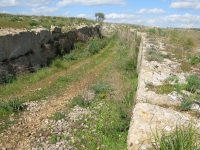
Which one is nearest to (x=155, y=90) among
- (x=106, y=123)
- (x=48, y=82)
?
(x=106, y=123)

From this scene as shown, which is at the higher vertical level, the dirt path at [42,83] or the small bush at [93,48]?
the small bush at [93,48]

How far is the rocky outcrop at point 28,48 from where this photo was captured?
8.38 meters

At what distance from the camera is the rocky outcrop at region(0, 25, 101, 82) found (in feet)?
27.5

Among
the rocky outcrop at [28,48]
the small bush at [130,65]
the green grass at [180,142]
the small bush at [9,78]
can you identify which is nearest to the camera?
the green grass at [180,142]

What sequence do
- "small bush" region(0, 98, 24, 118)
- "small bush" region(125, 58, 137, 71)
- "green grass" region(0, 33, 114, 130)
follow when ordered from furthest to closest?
"small bush" region(125, 58, 137, 71), "green grass" region(0, 33, 114, 130), "small bush" region(0, 98, 24, 118)

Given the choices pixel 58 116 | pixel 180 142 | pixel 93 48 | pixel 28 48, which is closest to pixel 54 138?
pixel 58 116

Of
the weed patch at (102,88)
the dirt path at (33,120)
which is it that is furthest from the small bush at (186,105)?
the dirt path at (33,120)

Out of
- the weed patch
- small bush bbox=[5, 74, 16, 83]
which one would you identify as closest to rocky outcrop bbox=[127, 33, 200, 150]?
the weed patch

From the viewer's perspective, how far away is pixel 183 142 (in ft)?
9.84

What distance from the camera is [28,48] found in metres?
9.73

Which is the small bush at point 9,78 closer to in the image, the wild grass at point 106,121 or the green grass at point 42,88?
the green grass at point 42,88

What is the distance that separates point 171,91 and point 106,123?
5.45 feet

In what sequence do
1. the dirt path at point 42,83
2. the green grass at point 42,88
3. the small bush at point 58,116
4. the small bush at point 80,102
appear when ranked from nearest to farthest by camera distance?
the small bush at point 58,116 → the green grass at point 42,88 → the small bush at point 80,102 → the dirt path at point 42,83

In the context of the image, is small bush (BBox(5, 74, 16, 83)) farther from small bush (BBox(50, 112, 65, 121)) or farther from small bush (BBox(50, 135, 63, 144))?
small bush (BBox(50, 135, 63, 144))
